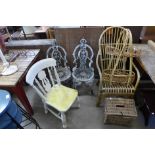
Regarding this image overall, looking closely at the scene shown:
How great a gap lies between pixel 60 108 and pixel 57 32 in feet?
3.88

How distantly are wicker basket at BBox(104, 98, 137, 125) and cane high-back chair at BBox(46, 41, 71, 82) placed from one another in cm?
77

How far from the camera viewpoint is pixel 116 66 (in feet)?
6.52

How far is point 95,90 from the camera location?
2502 millimetres

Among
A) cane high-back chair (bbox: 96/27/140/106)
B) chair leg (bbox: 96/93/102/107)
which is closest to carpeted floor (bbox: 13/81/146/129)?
chair leg (bbox: 96/93/102/107)

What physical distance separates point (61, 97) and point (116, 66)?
0.88 metres

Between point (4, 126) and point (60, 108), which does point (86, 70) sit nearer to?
point (60, 108)

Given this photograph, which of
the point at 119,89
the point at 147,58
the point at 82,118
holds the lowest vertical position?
the point at 82,118

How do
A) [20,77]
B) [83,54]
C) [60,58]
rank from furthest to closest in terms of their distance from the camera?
[60,58] → [83,54] → [20,77]

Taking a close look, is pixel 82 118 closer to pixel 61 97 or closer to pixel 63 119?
pixel 63 119

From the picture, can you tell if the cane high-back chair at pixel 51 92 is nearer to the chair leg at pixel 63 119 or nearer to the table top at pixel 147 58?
the chair leg at pixel 63 119

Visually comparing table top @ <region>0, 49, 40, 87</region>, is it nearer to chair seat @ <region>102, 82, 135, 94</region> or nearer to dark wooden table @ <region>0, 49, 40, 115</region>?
dark wooden table @ <region>0, 49, 40, 115</region>

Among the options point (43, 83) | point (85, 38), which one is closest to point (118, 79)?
point (85, 38)

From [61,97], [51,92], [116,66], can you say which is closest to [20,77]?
[51,92]

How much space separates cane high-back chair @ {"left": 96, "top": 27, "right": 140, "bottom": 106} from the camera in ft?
6.17
